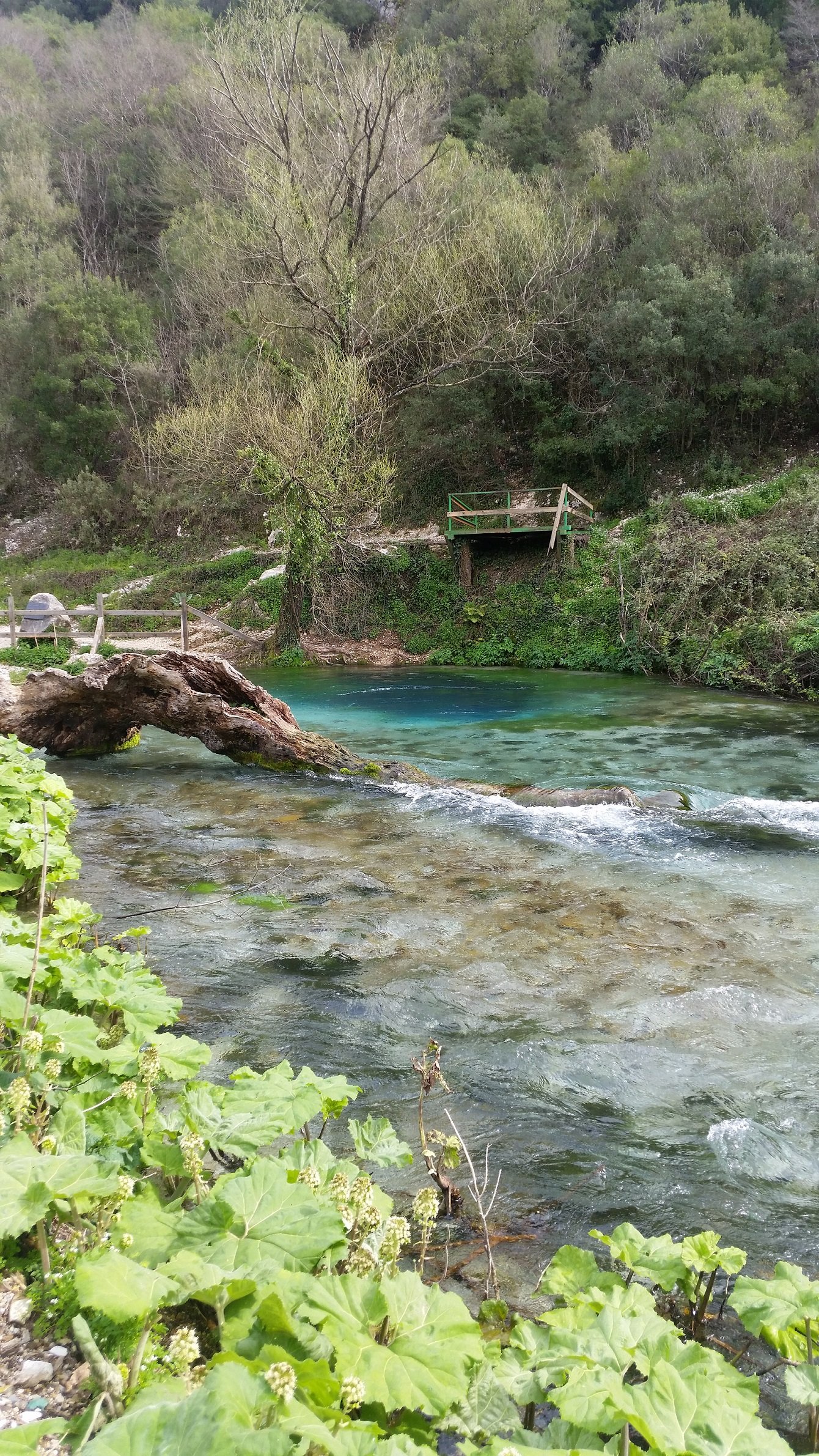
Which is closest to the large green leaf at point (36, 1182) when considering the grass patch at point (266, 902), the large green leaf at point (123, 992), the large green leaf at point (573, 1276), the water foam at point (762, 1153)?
the large green leaf at point (123, 992)

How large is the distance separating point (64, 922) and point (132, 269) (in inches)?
1894

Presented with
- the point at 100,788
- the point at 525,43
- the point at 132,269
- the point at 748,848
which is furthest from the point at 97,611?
Answer: the point at 525,43

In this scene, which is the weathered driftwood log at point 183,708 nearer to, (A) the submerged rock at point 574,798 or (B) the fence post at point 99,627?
(A) the submerged rock at point 574,798

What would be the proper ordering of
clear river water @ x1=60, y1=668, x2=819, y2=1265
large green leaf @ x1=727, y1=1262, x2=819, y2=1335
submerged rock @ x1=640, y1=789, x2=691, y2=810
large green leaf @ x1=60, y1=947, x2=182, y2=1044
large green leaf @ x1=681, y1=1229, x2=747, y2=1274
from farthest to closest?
submerged rock @ x1=640, y1=789, x2=691, y2=810 < clear river water @ x1=60, y1=668, x2=819, y2=1265 < large green leaf @ x1=60, y1=947, x2=182, y2=1044 < large green leaf @ x1=681, y1=1229, x2=747, y2=1274 < large green leaf @ x1=727, y1=1262, x2=819, y2=1335

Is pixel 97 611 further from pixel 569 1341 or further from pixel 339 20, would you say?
pixel 339 20

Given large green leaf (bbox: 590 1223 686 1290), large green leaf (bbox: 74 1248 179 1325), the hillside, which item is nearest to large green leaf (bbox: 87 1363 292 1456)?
large green leaf (bbox: 74 1248 179 1325)

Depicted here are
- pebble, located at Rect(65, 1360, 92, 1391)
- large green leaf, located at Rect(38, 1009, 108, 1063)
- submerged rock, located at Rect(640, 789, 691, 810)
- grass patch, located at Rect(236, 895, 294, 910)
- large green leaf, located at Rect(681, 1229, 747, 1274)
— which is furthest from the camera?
submerged rock, located at Rect(640, 789, 691, 810)

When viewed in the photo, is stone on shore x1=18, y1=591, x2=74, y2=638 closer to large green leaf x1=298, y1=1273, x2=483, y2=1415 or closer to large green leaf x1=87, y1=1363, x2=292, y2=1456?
large green leaf x1=298, y1=1273, x2=483, y2=1415

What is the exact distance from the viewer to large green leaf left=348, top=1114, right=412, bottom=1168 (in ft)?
8.33

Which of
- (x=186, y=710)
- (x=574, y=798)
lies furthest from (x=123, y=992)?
(x=186, y=710)

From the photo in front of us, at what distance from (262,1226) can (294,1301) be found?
0.19 m

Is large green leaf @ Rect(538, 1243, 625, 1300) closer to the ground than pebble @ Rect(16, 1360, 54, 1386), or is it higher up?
closer to the ground

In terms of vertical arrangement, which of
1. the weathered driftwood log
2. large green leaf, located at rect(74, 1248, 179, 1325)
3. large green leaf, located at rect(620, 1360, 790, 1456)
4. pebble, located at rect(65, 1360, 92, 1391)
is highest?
large green leaf, located at rect(74, 1248, 179, 1325)

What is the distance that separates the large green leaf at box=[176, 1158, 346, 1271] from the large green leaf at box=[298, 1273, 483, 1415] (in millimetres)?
87
